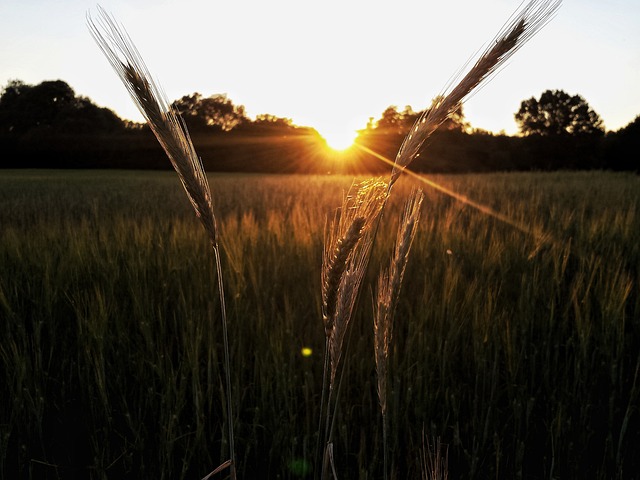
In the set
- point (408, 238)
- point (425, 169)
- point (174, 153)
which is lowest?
point (425, 169)

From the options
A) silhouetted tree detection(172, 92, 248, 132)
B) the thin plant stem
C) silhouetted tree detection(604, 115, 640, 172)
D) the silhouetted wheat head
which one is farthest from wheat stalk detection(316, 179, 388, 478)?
silhouetted tree detection(172, 92, 248, 132)

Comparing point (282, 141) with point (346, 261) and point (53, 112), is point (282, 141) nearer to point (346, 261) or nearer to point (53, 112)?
point (53, 112)

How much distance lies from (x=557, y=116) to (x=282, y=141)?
23216mm

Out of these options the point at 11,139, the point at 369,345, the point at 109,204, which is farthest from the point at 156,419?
the point at 11,139

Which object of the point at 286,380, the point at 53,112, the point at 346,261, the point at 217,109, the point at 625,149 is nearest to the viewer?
the point at 346,261

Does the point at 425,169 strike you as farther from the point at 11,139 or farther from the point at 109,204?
the point at 109,204

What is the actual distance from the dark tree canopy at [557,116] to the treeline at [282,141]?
80mm

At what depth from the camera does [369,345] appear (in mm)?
1790

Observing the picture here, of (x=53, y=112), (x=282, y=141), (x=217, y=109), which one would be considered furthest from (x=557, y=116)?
(x=53, y=112)

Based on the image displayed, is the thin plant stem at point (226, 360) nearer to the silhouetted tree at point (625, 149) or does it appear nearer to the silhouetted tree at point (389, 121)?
the silhouetted tree at point (625, 149)

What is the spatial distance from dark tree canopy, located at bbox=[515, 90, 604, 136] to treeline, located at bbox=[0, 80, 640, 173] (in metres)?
0.08

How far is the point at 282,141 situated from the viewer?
111ft

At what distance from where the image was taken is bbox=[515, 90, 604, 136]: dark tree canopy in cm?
3922

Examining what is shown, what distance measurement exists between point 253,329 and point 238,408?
416 millimetres
